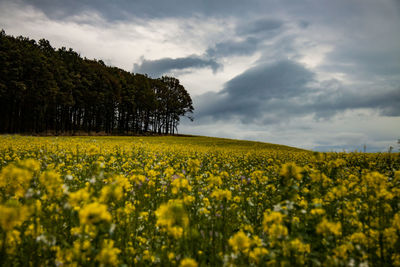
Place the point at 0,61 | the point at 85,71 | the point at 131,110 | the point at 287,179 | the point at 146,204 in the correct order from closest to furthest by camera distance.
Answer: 1. the point at 287,179
2. the point at 146,204
3. the point at 0,61
4. the point at 85,71
5. the point at 131,110

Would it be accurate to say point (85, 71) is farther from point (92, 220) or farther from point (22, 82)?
point (92, 220)

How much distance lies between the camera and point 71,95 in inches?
1812

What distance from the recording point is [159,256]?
2.89 metres

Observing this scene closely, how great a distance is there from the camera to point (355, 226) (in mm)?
4090

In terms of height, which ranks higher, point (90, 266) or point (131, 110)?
point (131, 110)

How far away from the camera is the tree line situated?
41906 mm

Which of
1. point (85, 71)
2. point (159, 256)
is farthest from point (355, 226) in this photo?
point (85, 71)

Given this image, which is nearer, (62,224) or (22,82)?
(62,224)

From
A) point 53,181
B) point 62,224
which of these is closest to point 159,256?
point 53,181

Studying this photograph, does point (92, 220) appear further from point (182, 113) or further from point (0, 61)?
point (182, 113)

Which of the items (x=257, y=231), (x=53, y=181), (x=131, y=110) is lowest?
(x=257, y=231)

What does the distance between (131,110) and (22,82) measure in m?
26.8

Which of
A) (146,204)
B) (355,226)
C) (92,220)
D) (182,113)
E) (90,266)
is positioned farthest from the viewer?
(182,113)

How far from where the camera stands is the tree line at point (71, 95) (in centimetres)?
4191
